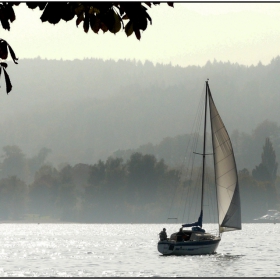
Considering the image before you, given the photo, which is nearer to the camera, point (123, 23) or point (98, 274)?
point (123, 23)

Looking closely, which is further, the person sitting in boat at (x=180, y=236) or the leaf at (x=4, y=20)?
the person sitting in boat at (x=180, y=236)

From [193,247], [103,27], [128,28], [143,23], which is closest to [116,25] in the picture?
[128,28]

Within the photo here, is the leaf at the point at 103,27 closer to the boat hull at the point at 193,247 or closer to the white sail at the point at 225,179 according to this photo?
the white sail at the point at 225,179

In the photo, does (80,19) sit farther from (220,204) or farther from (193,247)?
(220,204)

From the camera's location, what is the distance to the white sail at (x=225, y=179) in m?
60.4

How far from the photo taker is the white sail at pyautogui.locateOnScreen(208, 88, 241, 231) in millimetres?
60375

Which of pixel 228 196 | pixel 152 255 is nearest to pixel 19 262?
pixel 152 255

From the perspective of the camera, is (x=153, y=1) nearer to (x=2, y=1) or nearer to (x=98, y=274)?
(x=2, y=1)

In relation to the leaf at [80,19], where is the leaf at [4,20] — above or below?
below

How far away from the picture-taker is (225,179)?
61.5 m

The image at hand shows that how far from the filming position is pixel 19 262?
66.2 meters

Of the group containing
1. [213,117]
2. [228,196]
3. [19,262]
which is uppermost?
[213,117]

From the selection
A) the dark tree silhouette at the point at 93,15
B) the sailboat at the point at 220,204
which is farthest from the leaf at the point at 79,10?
the sailboat at the point at 220,204

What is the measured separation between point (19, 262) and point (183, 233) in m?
16.0
